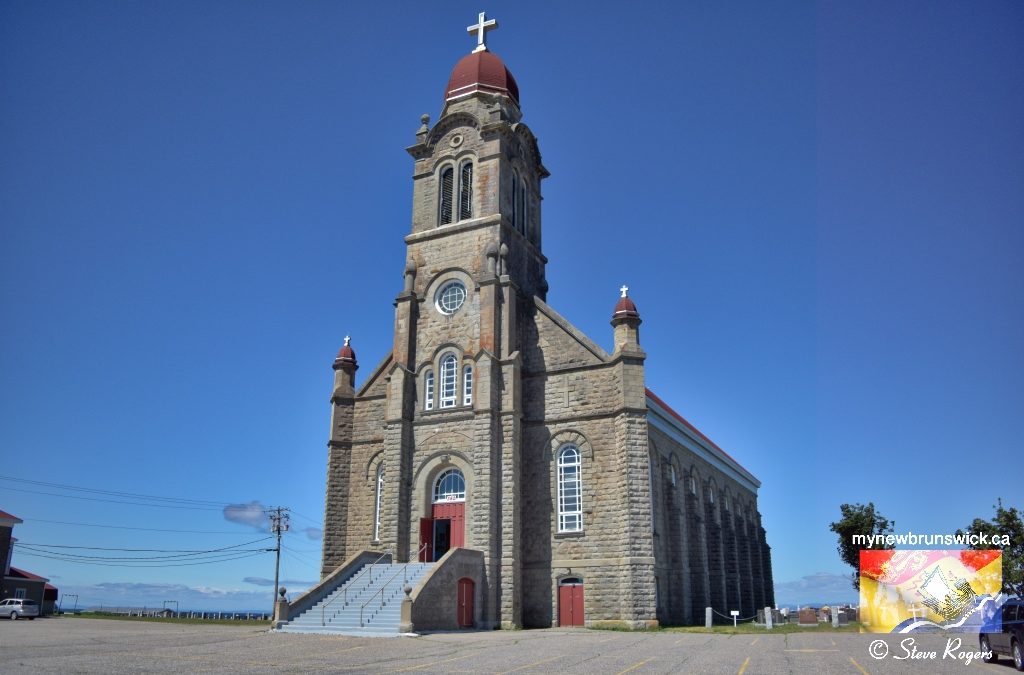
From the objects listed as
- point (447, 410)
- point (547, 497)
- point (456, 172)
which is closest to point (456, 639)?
point (547, 497)

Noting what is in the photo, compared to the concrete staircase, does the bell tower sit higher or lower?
higher

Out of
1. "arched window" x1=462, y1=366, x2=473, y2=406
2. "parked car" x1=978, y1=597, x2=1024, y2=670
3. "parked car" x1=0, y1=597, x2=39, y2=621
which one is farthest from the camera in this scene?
"parked car" x1=0, y1=597, x2=39, y2=621

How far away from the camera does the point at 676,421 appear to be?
41062mm

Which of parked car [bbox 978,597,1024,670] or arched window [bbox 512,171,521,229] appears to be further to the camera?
arched window [bbox 512,171,521,229]

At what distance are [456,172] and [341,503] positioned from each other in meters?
17.3

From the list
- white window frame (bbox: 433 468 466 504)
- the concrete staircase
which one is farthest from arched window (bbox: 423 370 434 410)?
the concrete staircase

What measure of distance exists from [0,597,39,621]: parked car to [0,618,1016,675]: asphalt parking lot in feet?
52.3

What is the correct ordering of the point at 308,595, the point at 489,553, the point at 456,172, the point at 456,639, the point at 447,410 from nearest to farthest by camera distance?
1. the point at 456,639
2. the point at 308,595
3. the point at 489,553
4. the point at 447,410
5. the point at 456,172

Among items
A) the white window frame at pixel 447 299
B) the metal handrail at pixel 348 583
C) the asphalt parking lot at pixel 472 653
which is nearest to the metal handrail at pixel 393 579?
the metal handrail at pixel 348 583

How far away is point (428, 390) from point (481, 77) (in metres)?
17.4

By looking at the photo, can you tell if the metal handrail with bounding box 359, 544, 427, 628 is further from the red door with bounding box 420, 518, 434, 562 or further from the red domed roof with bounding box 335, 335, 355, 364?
the red domed roof with bounding box 335, 335, 355, 364

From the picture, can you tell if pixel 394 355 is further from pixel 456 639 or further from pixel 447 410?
pixel 456 639

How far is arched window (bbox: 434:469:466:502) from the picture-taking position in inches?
1335

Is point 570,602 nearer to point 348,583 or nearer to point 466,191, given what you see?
point 348,583
